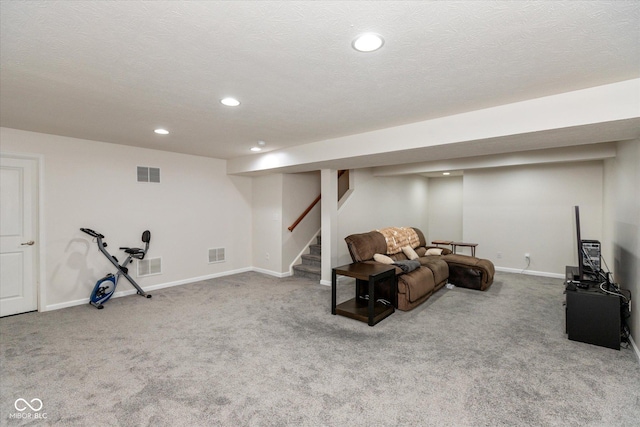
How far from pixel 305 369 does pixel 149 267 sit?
364cm

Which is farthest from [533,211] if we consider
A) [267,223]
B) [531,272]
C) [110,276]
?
[110,276]

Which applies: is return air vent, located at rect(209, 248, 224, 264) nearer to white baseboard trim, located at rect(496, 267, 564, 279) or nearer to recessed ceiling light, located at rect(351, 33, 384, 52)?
recessed ceiling light, located at rect(351, 33, 384, 52)

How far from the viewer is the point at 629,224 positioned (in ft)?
10.2

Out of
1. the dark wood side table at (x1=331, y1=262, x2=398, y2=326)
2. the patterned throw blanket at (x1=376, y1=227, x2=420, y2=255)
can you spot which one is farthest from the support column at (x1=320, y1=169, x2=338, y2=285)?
the dark wood side table at (x1=331, y1=262, x2=398, y2=326)

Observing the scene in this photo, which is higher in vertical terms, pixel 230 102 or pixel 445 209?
pixel 230 102

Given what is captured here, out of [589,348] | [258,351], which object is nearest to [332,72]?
[258,351]

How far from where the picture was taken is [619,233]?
3.65 metres

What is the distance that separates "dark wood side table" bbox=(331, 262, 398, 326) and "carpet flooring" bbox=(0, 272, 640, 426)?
0.13m

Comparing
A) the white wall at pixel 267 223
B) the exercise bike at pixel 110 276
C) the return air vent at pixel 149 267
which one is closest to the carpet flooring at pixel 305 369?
the exercise bike at pixel 110 276

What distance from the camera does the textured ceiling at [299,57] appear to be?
1.48 meters

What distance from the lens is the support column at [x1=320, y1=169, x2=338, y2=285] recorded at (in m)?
5.29

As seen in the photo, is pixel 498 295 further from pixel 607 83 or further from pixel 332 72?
pixel 332 72

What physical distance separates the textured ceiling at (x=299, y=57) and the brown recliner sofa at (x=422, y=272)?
2053 mm

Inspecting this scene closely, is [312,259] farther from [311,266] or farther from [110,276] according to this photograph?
[110,276]
